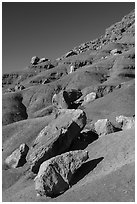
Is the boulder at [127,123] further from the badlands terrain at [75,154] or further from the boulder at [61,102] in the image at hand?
the boulder at [61,102]

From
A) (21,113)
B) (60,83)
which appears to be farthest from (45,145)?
(60,83)

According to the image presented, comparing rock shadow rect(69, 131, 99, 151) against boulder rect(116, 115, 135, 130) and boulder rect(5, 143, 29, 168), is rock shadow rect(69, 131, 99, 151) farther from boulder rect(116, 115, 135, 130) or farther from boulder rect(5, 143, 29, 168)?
boulder rect(5, 143, 29, 168)

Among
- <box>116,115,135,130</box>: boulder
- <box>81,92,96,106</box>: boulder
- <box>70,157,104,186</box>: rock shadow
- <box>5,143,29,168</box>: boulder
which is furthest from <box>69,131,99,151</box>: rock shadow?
<box>81,92,96,106</box>: boulder

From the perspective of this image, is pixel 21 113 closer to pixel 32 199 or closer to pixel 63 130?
pixel 63 130

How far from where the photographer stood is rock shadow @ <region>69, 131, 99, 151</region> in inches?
1758

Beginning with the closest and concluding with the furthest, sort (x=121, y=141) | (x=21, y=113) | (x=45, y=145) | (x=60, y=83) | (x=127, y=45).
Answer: (x=121, y=141) → (x=45, y=145) → (x=21, y=113) → (x=60, y=83) → (x=127, y=45)

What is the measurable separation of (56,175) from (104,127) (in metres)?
18.1

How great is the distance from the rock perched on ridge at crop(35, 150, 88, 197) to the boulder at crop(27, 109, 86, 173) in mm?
10158

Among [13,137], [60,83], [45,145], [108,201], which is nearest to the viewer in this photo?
[108,201]

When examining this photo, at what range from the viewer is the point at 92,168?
107 ft

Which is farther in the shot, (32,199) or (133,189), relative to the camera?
(32,199)

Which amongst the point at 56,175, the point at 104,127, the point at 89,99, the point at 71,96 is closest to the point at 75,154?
the point at 56,175

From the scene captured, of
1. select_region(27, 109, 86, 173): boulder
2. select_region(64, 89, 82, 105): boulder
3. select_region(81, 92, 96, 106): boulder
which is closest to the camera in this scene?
select_region(27, 109, 86, 173): boulder

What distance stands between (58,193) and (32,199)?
148 inches
